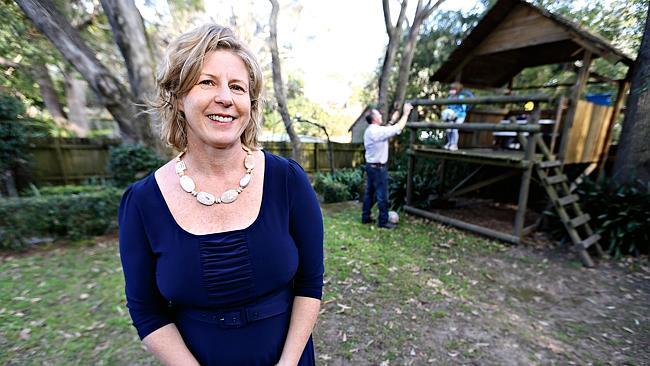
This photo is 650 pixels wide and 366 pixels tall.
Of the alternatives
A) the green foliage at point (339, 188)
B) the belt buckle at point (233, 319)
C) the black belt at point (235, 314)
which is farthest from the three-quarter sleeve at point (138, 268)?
the green foliage at point (339, 188)

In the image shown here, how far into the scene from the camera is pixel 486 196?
8586 mm

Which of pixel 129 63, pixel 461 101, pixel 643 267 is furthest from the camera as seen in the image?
pixel 129 63

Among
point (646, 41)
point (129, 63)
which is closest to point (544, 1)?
point (646, 41)

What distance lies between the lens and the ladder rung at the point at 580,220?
15.9 ft

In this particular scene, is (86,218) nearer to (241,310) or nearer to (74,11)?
(241,310)

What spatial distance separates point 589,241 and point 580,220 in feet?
1.17

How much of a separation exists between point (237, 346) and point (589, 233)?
5.98 m

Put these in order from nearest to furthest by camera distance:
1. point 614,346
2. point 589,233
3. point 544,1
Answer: point 614,346 → point 589,233 → point 544,1

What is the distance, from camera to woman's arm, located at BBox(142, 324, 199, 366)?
1.16 meters

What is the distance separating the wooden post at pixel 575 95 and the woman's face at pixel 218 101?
253 inches

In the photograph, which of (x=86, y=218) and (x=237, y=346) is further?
(x=86, y=218)

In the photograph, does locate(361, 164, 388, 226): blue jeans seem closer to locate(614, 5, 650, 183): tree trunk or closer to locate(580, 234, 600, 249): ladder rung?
locate(580, 234, 600, 249): ladder rung

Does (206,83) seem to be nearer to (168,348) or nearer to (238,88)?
(238,88)

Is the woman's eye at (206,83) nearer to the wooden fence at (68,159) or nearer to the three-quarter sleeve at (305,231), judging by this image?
the three-quarter sleeve at (305,231)
